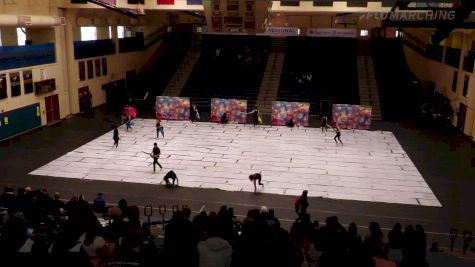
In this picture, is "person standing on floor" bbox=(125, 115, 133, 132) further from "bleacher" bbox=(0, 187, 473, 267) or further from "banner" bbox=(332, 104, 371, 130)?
"bleacher" bbox=(0, 187, 473, 267)

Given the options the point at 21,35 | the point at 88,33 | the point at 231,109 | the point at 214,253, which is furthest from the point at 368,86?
the point at 214,253

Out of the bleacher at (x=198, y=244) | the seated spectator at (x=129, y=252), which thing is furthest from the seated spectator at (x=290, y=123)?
the seated spectator at (x=129, y=252)

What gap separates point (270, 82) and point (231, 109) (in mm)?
9133

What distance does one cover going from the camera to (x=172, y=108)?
32.3m

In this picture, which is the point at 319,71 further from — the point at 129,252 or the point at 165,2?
the point at 129,252

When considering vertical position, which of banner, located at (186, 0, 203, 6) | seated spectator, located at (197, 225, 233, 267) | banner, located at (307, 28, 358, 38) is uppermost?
banner, located at (186, 0, 203, 6)

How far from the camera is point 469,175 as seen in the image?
21109 millimetres

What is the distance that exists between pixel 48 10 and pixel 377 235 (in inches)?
1040

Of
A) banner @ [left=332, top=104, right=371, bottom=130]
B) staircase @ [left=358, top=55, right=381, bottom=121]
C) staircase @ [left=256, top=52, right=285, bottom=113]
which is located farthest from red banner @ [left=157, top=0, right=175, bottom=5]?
staircase @ [left=358, top=55, right=381, bottom=121]

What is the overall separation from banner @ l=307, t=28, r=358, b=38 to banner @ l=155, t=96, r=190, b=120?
A: 1661cm

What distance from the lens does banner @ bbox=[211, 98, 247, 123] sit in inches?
1237

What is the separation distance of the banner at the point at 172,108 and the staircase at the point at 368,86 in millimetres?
13566

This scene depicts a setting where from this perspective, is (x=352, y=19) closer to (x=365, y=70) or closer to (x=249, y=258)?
(x=365, y=70)

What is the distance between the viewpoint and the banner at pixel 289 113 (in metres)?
31.1
